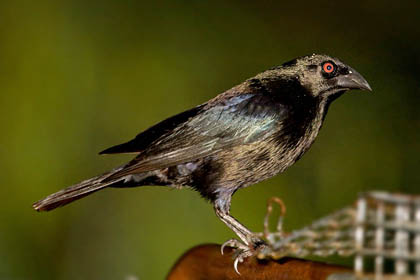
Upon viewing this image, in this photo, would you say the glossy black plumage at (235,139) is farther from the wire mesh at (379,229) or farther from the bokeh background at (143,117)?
the bokeh background at (143,117)

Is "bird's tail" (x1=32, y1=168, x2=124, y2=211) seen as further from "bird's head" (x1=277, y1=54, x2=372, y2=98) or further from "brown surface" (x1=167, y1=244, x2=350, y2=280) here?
"bird's head" (x1=277, y1=54, x2=372, y2=98)

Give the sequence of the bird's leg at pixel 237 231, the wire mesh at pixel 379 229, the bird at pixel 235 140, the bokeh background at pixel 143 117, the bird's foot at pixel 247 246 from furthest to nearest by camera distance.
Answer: the bokeh background at pixel 143 117 → the bird at pixel 235 140 → the bird's leg at pixel 237 231 → the bird's foot at pixel 247 246 → the wire mesh at pixel 379 229

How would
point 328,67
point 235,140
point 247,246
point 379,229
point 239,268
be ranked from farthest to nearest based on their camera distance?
point 328,67 < point 235,140 < point 247,246 < point 239,268 < point 379,229

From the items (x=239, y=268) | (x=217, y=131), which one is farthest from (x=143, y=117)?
(x=239, y=268)

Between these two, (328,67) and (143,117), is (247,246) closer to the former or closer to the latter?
(328,67)

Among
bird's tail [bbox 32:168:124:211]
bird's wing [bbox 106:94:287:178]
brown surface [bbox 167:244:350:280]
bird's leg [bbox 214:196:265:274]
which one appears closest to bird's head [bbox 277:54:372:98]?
bird's wing [bbox 106:94:287:178]

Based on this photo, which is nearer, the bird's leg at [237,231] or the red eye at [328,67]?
the bird's leg at [237,231]

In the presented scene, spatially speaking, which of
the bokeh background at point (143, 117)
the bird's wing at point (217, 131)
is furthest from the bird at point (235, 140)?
the bokeh background at point (143, 117)
